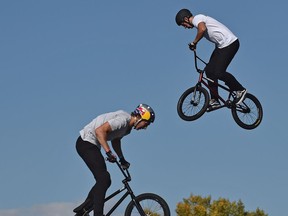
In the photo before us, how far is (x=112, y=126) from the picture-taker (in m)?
19.0

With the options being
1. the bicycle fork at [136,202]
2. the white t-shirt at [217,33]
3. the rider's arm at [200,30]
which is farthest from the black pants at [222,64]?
the bicycle fork at [136,202]

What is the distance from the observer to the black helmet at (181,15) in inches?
884

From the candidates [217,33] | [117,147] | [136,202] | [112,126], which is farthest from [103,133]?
[217,33]

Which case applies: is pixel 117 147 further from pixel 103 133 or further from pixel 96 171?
pixel 103 133

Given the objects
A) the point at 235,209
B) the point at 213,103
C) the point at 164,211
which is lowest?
the point at 164,211

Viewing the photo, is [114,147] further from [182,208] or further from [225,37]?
[182,208]

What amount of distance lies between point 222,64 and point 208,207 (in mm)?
82199

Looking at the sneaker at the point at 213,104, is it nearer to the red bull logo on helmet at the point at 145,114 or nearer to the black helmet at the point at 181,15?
the black helmet at the point at 181,15

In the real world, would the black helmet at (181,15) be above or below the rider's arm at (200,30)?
above

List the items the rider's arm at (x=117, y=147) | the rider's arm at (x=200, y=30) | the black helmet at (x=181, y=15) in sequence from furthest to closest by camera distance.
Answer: the black helmet at (x=181, y=15) → the rider's arm at (x=200, y=30) → the rider's arm at (x=117, y=147)

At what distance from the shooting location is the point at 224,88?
23.4 metres

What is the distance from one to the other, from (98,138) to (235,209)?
90119mm

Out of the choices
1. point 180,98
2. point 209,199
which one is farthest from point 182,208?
point 180,98

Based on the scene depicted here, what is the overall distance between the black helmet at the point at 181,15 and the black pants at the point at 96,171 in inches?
174
